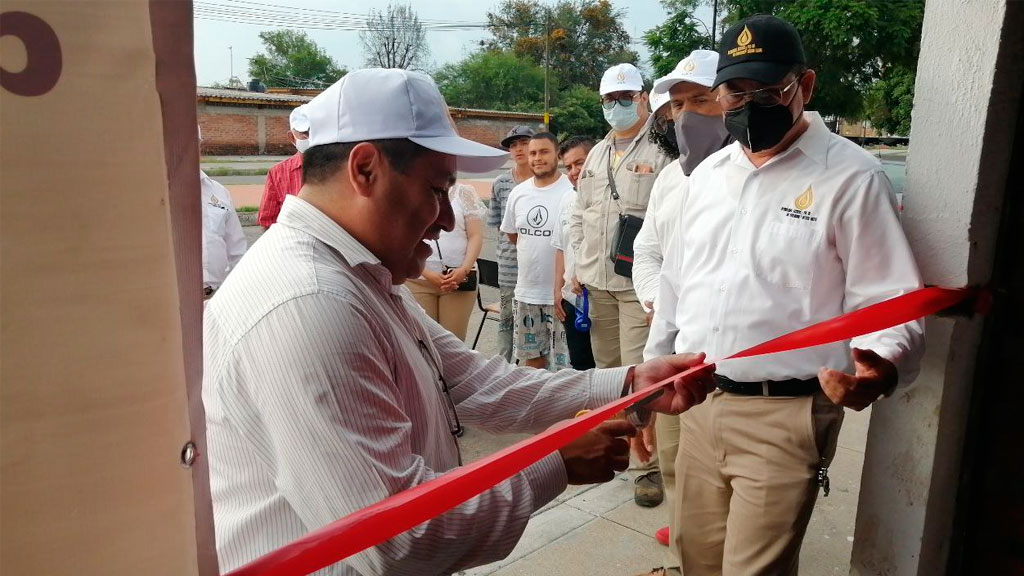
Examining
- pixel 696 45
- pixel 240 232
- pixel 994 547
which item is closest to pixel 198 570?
pixel 994 547

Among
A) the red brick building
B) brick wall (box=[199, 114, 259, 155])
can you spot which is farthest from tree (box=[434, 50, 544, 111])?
brick wall (box=[199, 114, 259, 155])

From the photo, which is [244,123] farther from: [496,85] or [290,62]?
[290,62]

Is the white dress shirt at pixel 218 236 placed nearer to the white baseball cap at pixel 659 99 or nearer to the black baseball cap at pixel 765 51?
the white baseball cap at pixel 659 99

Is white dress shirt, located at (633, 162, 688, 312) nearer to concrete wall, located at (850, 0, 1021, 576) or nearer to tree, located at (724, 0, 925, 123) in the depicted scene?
concrete wall, located at (850, 0, 1021, 576)

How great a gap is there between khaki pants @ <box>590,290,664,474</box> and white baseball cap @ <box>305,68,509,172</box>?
2.55 metres

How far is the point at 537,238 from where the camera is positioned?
18.0 ft

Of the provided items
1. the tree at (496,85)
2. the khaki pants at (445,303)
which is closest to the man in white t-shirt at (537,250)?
the khaki pants at (445,303)

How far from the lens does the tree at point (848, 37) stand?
85.6 ft

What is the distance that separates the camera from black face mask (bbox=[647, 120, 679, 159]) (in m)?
4.07

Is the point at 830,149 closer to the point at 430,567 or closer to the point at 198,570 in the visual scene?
the point at 430,567

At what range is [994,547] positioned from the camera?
2.40m

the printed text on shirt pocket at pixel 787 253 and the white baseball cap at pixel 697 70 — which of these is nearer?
the printed text on shirt pocket at pixel 787 253

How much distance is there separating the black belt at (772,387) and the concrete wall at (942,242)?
12.9 inches

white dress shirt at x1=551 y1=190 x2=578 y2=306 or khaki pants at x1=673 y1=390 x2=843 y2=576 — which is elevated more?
white dress shirt at x1=551 y1=190 x2=578 y2=306
